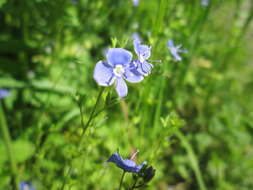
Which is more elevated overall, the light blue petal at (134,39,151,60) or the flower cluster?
the light blue petal at (134,39,151,60)

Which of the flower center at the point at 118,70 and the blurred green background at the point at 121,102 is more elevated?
the blurred green background at the point at 121,102

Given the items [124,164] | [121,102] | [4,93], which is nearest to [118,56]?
[124,164]

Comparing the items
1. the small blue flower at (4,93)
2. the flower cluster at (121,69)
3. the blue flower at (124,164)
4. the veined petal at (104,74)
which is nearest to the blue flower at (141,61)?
the flower cluster at (121,69)

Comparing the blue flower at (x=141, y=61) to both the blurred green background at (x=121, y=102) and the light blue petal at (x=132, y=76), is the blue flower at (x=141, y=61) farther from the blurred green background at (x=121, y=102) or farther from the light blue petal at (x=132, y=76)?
the blurred green background at (x=121, y=102)

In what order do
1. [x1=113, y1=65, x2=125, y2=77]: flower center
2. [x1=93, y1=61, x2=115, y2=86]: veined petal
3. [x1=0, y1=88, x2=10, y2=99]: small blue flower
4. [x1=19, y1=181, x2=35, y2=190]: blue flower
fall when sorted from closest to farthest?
[x1=93, y1=61, x2=115, y2=86]: veined petal
[x1=113, y1=65, x2=125, y2=77]: flower center
[x1=19, y1=181, x2=35, y2=190]: blue flower
[x1=0, y1=88, x2=10, y2=99]: small blue flower

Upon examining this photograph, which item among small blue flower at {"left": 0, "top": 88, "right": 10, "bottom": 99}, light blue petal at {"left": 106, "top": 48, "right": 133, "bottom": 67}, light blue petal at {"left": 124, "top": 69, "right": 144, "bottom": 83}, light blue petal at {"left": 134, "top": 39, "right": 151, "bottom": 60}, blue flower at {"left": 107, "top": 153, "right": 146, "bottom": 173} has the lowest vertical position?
blue flower at {"left": 107, "top": 153, "right": 146, "bottom": 173}

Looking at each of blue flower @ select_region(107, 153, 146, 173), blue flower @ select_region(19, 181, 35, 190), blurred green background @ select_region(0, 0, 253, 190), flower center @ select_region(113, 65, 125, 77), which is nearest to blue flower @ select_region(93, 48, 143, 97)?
flower center @ select_region(113, 65, 125, 77)

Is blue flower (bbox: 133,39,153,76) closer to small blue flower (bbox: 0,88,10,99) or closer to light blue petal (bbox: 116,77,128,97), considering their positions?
light blue petal (bbox: 116,77,128,97)
